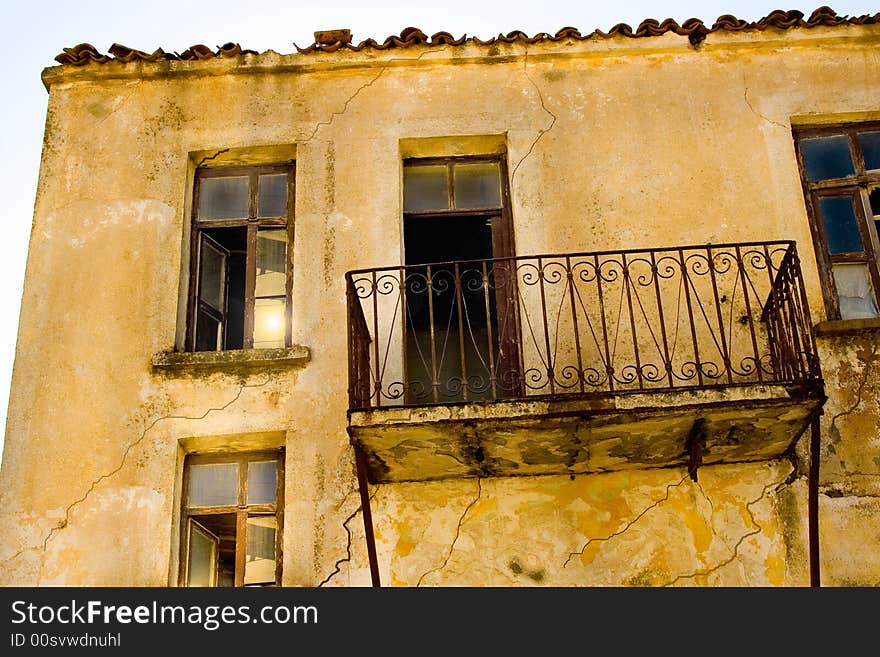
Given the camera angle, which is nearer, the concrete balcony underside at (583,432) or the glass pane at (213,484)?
the concrete balcony underside at (583,432)

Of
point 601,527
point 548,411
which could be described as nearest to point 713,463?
point 601,527

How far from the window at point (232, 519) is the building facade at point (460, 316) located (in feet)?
0.06

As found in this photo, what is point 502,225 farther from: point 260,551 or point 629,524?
point 260,551

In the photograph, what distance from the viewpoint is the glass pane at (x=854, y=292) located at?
9602 millimetres

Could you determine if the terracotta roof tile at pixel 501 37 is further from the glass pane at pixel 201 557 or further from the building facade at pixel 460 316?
the glass pane at pixel 201 557

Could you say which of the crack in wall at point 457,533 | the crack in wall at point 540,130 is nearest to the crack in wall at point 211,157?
the crack in wall at point 540,130

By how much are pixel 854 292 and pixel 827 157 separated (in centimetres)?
122

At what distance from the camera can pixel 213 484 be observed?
926 cm

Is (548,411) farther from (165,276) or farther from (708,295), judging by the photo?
(165,276)

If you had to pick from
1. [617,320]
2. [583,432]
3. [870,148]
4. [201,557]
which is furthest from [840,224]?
[201,557]

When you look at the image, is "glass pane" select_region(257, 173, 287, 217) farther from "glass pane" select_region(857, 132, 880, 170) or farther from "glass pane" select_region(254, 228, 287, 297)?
"glass pane" select_region(857, 132, 880, 170)
